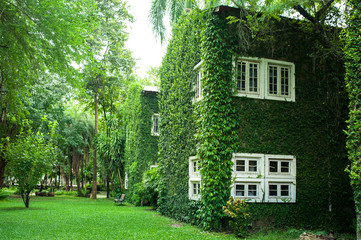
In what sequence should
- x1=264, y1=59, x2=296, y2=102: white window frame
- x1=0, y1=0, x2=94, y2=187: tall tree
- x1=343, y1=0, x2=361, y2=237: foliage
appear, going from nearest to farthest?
x1=343, y1=0, x2=361, y2=237: foliage
x1=0, y1=0, x2=94, y2=187: tall tree
x1=264, y1=59, x2=296, y2=102: white window frame

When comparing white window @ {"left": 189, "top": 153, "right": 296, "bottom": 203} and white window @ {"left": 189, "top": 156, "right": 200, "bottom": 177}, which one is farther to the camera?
white window @ {"left": 189, "top": 156, "right": 200, "bottom": 177}

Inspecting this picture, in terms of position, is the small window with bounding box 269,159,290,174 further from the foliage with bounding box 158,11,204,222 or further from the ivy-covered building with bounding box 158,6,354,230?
the foliage with bounding box 158,11,204,222

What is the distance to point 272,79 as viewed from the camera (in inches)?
427

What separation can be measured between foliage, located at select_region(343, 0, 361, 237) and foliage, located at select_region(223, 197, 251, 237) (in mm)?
2791

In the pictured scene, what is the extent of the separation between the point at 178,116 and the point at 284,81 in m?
4.22

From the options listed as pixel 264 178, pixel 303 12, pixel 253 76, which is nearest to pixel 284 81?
pixel 253 76

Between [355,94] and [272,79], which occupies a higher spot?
[272,79]

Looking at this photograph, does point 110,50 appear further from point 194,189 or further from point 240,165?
point 240,165

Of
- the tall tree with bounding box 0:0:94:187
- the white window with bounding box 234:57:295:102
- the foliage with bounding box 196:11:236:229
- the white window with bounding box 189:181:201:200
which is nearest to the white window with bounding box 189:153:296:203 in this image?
the foliage with bounding box 196:11:236:229

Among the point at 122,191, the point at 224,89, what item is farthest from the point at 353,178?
the point at 122,191

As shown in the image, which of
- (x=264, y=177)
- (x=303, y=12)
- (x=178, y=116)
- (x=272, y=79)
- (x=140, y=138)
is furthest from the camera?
(x=140, y=138)

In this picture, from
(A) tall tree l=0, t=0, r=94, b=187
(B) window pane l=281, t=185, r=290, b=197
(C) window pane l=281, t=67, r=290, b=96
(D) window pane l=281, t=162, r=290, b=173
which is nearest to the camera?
(A) tall tree l=0, t=0, r=94, b=187

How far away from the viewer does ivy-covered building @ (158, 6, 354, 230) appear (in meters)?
9.98

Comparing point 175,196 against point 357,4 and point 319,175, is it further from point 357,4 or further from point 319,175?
point 357,4
